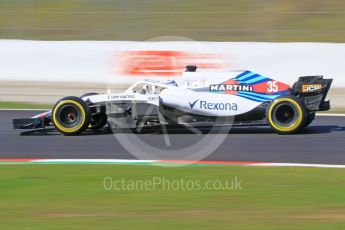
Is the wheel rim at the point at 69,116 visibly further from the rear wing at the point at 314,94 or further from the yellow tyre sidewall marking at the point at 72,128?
the rear wing at the point at 314,94

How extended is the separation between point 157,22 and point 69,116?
939cm

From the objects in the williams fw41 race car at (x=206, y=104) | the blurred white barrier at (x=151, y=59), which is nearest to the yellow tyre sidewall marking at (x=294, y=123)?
the williams fw41 race car at (x=206, y=104)

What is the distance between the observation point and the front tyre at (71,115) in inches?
440

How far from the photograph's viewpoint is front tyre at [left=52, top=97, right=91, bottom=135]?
11.2 meters

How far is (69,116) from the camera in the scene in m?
11.4

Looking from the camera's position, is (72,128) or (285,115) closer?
(285,115)

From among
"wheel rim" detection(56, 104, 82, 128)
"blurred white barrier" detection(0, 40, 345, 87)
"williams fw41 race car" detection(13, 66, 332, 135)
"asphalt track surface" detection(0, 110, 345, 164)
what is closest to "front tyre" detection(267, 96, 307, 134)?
"williams fw41 race car" detection(13, 66, 332, 135)

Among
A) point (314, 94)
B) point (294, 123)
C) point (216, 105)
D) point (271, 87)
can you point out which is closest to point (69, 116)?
point (216, 105)

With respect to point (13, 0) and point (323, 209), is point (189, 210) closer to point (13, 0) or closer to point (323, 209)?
point (323, 209)

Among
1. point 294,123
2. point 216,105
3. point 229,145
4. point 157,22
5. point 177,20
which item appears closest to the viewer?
point 229,145

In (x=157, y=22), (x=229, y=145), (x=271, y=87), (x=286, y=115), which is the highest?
(x=157, y=22)

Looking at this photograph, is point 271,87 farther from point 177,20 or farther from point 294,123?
point 177,20

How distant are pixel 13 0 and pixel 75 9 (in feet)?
6.00

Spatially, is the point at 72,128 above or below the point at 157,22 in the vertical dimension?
below
